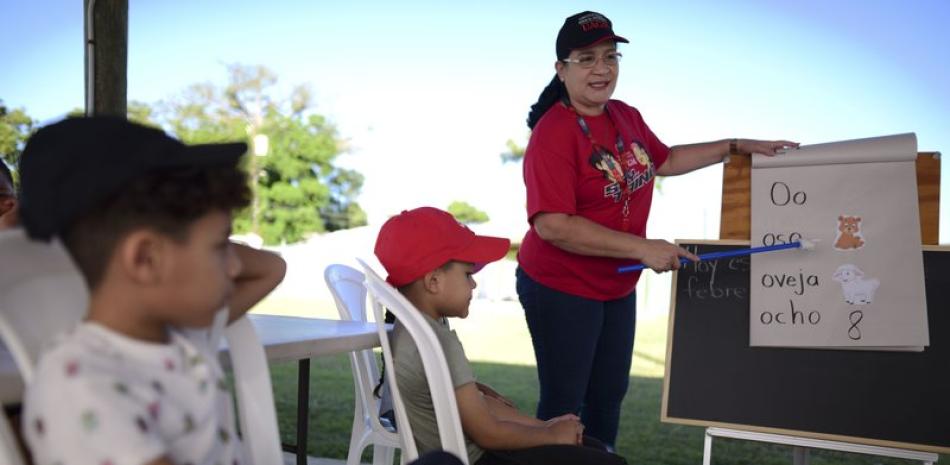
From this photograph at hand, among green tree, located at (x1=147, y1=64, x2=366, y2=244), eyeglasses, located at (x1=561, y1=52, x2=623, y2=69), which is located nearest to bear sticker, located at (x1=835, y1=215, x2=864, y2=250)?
eyeglasses, located at (x1=561, y1=52, x2=623, y2=69)

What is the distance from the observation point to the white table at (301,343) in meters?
1.20

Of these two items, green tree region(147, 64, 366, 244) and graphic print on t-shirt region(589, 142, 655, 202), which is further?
green tree region(147, 64, 366, 244)

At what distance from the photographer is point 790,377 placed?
264 cm

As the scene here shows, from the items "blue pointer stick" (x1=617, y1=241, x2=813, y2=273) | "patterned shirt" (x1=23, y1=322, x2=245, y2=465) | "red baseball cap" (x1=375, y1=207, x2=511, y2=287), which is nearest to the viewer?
"patterned shirt" (x1=23, y1=322, x2=245, y2=465)

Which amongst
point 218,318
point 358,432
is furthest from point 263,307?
point 218,318

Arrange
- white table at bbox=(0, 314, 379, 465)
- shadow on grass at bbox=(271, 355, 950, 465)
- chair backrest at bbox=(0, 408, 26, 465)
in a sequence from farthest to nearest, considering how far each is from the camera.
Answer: shadow on grass at bbox=(271, 355, 950, 465) → white table at bbox=(0, 314, 379, 465) → chair backrest at bbox=(0, 408, 26, 465)

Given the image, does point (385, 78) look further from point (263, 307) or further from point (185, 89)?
point (263, 307)

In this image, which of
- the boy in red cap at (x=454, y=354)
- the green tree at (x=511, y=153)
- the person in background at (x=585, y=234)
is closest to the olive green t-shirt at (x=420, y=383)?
the boy in red cap at (x=454, y=354)

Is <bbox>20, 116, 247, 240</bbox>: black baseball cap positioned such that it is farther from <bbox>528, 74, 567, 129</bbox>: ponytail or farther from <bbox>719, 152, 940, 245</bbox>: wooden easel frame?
<bbox>719, 152, 940, 245</bbox>: wooden easel frame

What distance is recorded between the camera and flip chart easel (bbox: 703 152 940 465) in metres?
2.55

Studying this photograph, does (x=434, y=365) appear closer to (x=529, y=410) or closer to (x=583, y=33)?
(x=583, y=33)

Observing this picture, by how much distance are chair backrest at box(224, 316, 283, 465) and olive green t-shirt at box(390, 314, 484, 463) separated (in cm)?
50

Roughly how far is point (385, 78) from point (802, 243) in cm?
3827

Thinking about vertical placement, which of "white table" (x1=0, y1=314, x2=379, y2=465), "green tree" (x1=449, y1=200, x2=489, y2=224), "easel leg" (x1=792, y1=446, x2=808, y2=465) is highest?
"green tree" (x1=449, y1=200, x2=489, y2=224)
